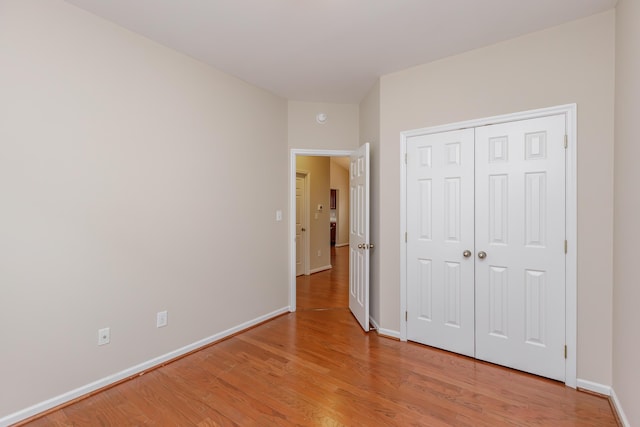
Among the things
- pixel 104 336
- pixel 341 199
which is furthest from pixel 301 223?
pixel 341 199

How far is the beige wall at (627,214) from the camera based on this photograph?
1.62m

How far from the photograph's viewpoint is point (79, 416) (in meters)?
1.85

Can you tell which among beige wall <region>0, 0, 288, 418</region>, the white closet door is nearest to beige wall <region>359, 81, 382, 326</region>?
the white closet door

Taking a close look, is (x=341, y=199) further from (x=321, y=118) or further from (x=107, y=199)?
(x=107, y=199)

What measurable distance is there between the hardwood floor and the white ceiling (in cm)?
260

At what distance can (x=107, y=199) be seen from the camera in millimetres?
2154

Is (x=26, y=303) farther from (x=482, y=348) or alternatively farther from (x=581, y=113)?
(x=581, y=113)

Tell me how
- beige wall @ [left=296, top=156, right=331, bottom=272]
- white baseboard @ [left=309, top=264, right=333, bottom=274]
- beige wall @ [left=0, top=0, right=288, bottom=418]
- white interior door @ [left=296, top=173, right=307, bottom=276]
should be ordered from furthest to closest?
white baseboard @ [left=309, top=264, right=333, bottom=274] < beige wall @ [left=296, top=156, right=331, bottom=272] < white interior door @ [left=296, top=173, right=307, bottom=276] < beige wall @ [left=0, top=0, right=288, bottom=418]

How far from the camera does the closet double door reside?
222 cm

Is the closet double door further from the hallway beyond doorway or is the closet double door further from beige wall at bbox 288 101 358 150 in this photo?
the hallway beyond doorway

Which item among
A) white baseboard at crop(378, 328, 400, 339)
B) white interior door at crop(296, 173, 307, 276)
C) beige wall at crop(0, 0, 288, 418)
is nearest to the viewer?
beige wall at crop(0, 0, 288, 418)

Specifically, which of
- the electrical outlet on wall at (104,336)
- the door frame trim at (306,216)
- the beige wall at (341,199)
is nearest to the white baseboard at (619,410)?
the electrical outlet on wall at (104,336)

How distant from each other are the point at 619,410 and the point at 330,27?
3.13 meters

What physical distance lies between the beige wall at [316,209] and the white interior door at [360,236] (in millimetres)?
2287
